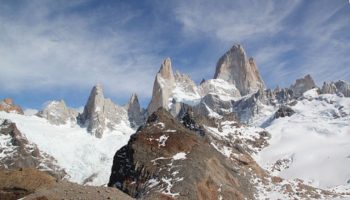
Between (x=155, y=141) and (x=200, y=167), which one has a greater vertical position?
(x=155, y=141)

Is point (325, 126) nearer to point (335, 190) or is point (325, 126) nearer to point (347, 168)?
point (347, 168)

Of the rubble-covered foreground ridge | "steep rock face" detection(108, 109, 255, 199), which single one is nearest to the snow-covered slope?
the rubble-covered foreground ridge

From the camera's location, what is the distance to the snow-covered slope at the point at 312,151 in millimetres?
135625

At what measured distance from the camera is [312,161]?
5778 inches

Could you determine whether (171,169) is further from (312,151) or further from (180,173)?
→ (312,151)

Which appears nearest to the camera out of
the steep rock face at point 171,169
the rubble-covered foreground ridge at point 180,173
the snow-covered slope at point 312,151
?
the steep rock face at point 171,169

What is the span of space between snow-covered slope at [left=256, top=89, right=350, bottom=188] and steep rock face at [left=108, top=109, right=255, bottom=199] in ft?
120

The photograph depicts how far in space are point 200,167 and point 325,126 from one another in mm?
112535

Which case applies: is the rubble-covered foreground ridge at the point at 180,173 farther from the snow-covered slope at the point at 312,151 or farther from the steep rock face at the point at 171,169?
the snow-covered slope at the point at 312,151

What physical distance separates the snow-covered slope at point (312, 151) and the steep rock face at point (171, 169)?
3672 cm

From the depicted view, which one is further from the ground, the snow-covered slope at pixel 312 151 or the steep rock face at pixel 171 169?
the snow-covered slope at pixel 312 151

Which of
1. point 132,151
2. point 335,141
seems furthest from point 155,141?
point 335,141

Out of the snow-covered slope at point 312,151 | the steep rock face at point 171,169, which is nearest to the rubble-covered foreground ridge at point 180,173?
the steep rock face at point 171,169

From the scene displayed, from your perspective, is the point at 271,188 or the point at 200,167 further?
the point at 271,188
